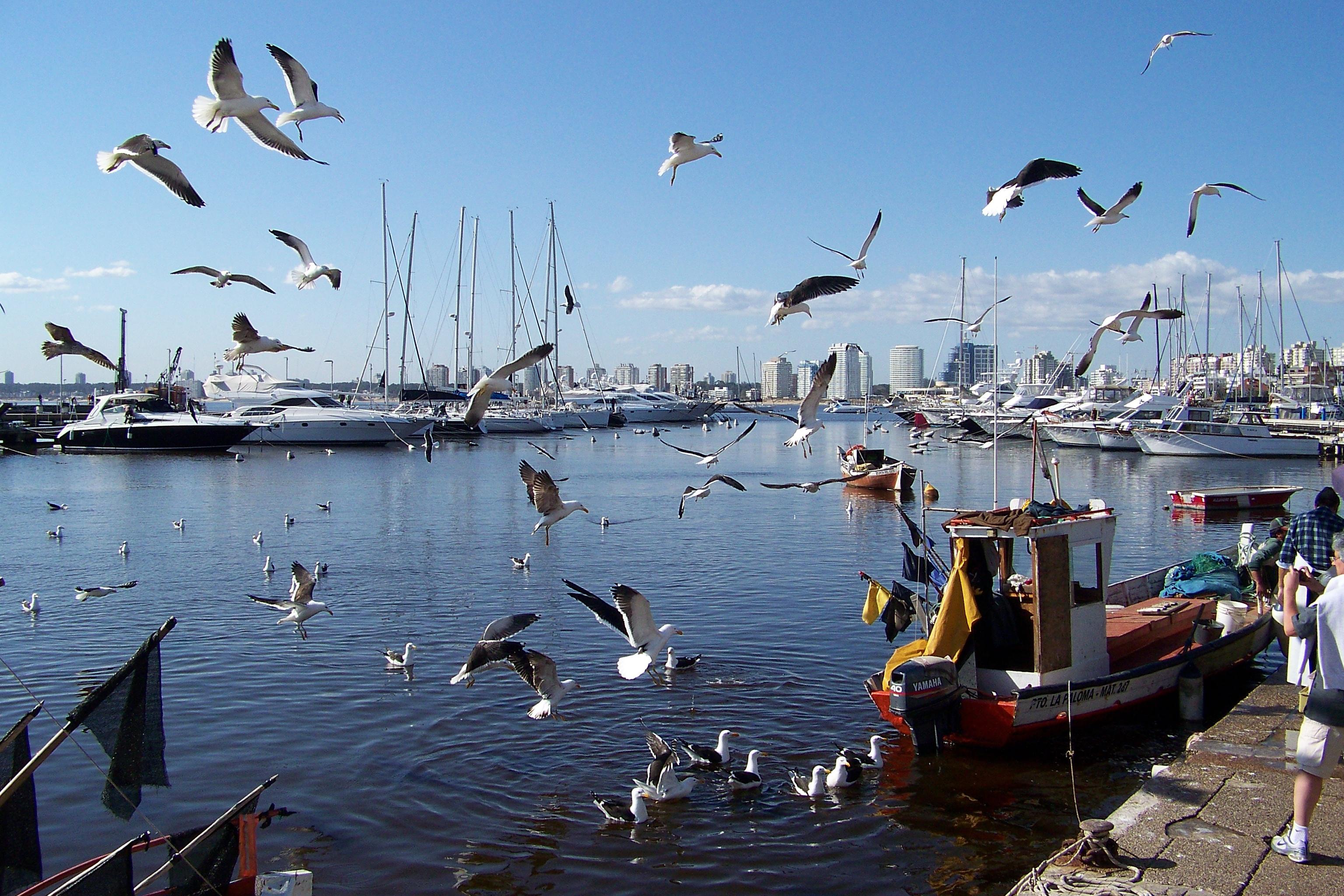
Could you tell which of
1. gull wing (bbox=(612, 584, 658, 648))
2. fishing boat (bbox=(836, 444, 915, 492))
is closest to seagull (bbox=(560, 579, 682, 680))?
gull wing (bbox=(612, 584, 658, 648))

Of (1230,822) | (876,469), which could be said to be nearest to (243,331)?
(1230,822)

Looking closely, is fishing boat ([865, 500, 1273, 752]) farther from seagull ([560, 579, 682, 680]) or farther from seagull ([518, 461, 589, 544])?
seagull ([518, 461, 589, 544])

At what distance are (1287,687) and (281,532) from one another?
1009 inches

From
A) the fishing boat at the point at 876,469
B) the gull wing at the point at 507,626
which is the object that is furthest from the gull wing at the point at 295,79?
the fishing boat at the point at 876,469

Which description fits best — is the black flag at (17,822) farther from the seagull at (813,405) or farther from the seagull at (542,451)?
the seagull at (542,451)

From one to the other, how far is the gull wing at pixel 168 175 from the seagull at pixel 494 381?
11.9ft

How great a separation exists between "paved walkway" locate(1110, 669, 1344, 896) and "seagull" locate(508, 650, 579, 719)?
528 centimetres

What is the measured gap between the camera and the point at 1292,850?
6219mm

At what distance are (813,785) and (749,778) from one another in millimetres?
641

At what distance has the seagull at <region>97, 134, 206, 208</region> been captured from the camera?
9.82 meters

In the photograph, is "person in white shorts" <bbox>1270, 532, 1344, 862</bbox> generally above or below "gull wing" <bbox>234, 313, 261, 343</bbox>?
below

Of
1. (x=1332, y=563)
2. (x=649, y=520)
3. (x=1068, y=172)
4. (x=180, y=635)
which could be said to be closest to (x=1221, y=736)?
(x=1332, y=563)

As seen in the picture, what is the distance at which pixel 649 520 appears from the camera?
1248 inches

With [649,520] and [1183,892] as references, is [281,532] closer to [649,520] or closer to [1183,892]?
[649,520]
